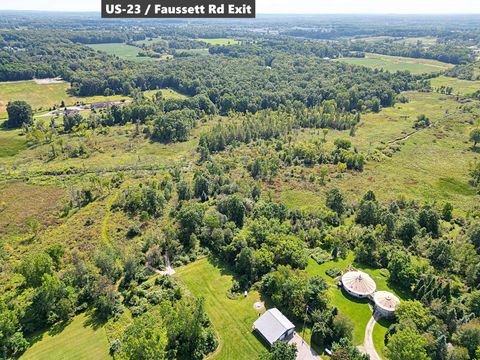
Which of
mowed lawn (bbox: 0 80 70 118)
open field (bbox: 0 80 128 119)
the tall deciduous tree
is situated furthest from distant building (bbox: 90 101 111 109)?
the tall deciduous tree

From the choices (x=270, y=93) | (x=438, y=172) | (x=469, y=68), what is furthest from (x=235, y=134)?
(x=469, y=68)

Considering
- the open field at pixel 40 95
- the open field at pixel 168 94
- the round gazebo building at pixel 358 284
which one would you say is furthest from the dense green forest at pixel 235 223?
the open field at pixel 168 94

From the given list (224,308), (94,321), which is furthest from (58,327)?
(224,308)

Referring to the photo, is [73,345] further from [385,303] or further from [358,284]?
[385,303]

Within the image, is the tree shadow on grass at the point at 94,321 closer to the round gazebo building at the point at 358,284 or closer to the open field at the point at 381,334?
the round gazebo building at the point at 358,284

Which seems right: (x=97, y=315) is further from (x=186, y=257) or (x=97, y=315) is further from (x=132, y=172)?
(x=132, y=172)

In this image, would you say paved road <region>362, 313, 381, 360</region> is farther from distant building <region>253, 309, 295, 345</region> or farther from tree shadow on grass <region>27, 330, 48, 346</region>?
tree shadow on grass <region>27, 330, 48, 346</region>
